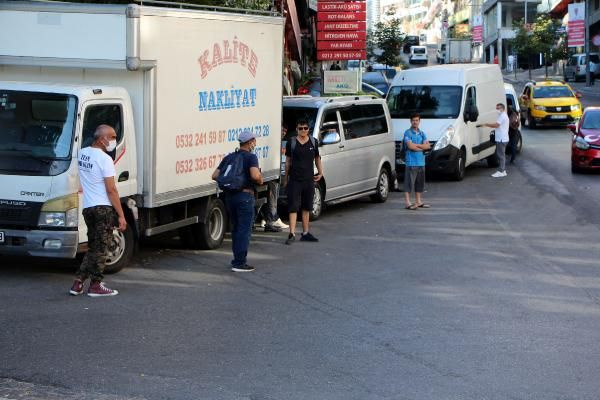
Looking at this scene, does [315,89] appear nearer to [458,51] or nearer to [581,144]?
[581,144]

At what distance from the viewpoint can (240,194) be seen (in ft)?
36.7

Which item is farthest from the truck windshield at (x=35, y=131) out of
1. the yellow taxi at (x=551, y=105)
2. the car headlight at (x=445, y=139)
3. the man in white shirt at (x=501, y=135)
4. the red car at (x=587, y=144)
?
the yellow taxi at (x=551, y=105)

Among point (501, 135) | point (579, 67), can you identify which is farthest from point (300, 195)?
point (579, 67)

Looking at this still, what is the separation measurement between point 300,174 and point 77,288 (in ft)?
15.0

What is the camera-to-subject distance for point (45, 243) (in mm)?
9992

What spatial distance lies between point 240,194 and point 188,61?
1.71 meters

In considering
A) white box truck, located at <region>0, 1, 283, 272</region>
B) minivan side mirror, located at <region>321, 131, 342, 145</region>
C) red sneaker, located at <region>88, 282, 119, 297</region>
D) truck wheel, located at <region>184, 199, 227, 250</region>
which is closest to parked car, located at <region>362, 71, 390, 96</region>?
minivan side mirror, located at <region>321, 131, 342, 145</region>

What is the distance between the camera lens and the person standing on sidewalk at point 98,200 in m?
9.34

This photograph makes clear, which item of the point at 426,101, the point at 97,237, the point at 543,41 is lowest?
the point at 97,237

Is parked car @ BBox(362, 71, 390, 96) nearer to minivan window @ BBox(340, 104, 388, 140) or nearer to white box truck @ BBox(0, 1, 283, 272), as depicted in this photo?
minivan window @ BBox(340, 104, 388, 140)

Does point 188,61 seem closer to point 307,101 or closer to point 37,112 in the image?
point 37,112

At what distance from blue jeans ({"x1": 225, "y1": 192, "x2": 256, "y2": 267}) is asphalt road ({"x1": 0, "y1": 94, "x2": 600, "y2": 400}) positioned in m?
0.32

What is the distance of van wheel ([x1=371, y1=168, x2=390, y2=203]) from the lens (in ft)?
Answer: 59.0

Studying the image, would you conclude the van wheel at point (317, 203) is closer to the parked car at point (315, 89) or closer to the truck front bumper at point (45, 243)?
the truck front bumper at point (45, 243)
